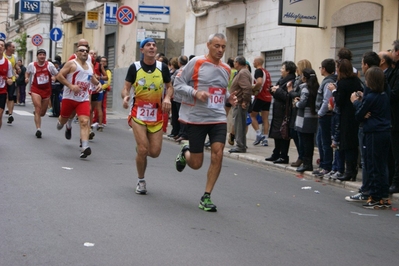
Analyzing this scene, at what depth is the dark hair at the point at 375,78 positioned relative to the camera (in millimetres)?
9133

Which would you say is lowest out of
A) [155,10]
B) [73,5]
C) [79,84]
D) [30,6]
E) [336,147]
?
[336,147]

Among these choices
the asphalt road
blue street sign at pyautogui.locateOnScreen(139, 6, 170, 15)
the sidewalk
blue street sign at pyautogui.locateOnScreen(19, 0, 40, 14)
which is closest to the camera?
the asphalt road

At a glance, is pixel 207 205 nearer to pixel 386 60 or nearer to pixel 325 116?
pixel 386 60

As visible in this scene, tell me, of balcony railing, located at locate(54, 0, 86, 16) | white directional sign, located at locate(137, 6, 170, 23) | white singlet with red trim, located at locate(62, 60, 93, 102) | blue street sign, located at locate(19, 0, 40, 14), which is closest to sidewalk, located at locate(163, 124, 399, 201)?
white singlet with red trim, located at locate(62, 60, 93, 102)

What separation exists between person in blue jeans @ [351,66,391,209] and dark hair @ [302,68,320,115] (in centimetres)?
262

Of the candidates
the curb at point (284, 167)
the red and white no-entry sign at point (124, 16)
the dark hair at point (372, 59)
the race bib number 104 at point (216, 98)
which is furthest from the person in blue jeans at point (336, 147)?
the red and white no-entry sign at point (124, 16)

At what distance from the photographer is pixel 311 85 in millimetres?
12117

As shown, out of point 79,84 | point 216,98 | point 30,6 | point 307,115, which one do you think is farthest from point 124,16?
point 30,6

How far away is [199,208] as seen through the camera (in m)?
8.47

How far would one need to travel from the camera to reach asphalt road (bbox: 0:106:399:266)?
623 cm

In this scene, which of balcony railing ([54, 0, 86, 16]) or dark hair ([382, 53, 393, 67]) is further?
balcony railing ([54, 0, 86, 16])

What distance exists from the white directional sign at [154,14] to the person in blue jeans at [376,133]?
1667cm

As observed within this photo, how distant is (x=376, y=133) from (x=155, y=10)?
17.3 metres

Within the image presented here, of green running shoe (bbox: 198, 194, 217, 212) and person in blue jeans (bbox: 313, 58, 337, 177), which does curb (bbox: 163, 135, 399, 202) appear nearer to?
person in blue jeans (bbox: 313, 58, 337, 177)
